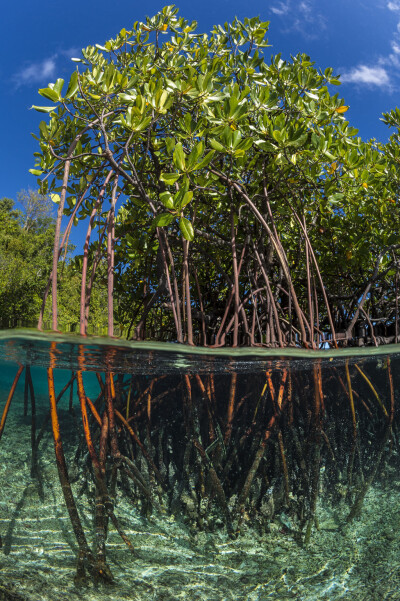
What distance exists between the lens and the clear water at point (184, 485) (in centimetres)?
241

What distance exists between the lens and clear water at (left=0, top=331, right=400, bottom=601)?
2.41m

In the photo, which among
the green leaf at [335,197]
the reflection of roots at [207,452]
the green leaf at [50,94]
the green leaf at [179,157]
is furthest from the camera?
the green leaf at [335,197]

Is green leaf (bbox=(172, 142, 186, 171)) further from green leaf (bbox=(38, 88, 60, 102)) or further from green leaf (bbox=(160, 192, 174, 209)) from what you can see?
green leaf (bbox=(38, 88, 60, 102))

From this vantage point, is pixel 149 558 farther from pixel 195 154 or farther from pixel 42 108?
pixel 42 108

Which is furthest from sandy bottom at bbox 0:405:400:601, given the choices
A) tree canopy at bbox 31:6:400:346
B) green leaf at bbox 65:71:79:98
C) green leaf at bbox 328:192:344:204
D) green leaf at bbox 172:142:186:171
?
green leaf at bbox 328:192:344:204

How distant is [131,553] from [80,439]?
643mm

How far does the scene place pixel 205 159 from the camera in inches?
75.1

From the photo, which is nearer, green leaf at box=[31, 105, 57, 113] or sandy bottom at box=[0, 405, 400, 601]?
green leaf at box=[31, 105, 57, 113]

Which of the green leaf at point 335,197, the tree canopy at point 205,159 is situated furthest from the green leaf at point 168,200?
the green leaf at point 335,197

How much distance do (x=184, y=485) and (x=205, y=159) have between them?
5.81ft

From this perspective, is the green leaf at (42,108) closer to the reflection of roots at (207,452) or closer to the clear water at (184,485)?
the clear water at (184,485)

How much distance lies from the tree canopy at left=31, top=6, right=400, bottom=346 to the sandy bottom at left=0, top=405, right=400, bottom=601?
981 millimetres

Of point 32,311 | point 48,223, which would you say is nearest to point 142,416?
point 32,311

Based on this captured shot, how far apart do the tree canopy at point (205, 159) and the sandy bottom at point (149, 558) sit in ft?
3.22
